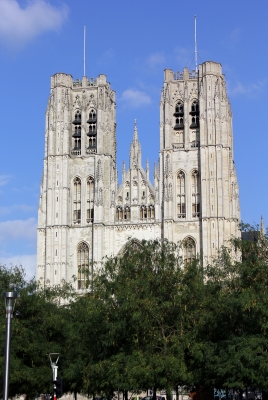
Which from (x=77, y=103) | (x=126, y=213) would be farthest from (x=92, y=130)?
(x=126, y=213)

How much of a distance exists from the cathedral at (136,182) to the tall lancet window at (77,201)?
10cm

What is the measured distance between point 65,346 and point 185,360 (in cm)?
1158

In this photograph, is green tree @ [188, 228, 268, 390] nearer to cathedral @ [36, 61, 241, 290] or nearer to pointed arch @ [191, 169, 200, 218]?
cathedral @ [36, 61, 241, 290]

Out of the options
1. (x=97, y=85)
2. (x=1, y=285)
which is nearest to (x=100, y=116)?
(x=97, y=85)

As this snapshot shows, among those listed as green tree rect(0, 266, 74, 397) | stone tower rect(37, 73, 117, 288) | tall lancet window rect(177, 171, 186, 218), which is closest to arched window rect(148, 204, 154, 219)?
tall lancet window rect(177, 171, 186, 218)

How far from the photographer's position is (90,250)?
6862cm

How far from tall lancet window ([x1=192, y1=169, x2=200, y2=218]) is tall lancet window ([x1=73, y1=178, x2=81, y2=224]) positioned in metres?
11.3

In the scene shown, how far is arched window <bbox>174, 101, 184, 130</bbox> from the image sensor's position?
232ft

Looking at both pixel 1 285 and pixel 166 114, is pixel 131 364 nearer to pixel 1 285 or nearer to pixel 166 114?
pixel 1 285

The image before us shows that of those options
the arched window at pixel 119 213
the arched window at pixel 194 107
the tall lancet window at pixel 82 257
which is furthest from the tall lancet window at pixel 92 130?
the arched window at pixel 194 107

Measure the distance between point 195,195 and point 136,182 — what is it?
5975 mm

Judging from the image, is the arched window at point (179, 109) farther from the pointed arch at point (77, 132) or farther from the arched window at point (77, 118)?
the arched window at point (77, 118)

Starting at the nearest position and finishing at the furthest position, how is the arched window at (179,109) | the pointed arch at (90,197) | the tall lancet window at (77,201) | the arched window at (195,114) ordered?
the pointed arch at (90,197)
the arched window at (195,114)
the tall lancet window at (77,201)
the arched window at (179,109)

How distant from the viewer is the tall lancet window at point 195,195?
67375 millimetres
